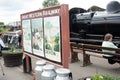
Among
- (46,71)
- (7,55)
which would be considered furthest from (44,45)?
(7,55)

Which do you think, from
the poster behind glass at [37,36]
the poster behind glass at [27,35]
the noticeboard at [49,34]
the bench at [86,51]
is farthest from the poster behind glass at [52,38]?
the bench at [86,51]

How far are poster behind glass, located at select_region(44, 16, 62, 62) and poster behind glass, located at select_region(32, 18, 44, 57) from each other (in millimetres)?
348

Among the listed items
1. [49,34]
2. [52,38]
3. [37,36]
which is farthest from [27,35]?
[52,38]

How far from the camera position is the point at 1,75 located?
8680 mm

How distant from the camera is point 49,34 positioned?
19.5 feet

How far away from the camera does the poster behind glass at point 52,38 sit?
552 centimetres

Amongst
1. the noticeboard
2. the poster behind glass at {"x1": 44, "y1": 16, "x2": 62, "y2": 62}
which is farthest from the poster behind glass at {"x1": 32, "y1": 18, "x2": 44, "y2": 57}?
the poster behind glass at {"x1": 44, "y1": 16, "x2": 62, "y2": 62}

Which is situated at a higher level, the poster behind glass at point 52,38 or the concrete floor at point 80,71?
the poster behind glass at point 52,38

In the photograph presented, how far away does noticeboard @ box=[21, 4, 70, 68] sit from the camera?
17.5ft

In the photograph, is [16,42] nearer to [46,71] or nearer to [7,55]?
[7,55]

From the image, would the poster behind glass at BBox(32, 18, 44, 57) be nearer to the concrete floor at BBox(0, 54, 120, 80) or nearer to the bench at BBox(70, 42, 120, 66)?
the concrete floor at BBox(0, 54, 120, 80)

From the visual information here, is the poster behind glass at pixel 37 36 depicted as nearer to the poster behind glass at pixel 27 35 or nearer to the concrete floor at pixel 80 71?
the poster behind glass at pixel 27 35

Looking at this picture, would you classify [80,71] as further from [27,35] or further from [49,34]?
[49,34]

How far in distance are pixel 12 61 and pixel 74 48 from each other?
2.73 meters
